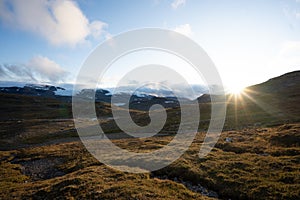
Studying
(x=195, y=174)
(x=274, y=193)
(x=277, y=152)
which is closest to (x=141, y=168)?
(x=195, y=174)

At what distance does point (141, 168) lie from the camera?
2567 cm

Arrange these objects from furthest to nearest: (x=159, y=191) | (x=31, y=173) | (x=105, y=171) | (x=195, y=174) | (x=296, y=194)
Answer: (x=31, y=173), (x=105, y=171), (x=195, y=174), (x=159, y=191), (x=296, y=194)

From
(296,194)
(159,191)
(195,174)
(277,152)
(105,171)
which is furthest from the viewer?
(277,152)

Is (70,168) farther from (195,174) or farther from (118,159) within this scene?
(195,174)

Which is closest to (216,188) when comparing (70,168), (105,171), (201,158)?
(201,158)

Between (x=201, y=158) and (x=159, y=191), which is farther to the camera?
(x=201, y=158)

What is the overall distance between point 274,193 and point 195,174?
7410 millimetres

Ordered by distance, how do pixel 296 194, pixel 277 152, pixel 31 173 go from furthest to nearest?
pixel 31 173, pixel 277 152, pixel 296 194

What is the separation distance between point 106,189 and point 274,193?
42.8ft

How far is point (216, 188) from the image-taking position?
61.9 ft

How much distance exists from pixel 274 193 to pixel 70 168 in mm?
23738

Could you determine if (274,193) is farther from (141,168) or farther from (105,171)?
(105,171)

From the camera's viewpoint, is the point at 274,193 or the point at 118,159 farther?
the point at 118,159

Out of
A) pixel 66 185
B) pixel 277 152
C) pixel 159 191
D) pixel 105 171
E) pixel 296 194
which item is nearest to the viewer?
pixel 296 194
